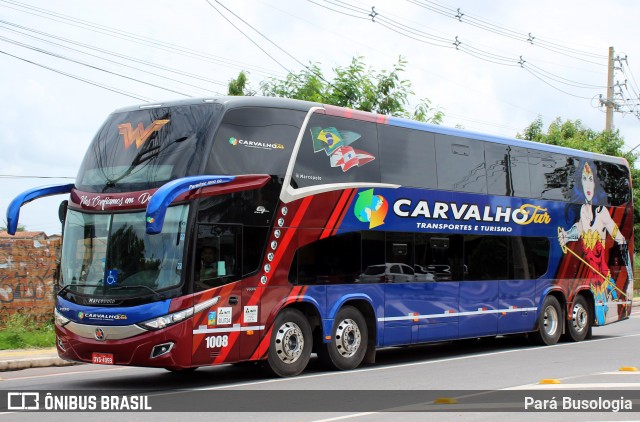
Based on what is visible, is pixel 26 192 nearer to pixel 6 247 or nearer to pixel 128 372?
pixel 128 372

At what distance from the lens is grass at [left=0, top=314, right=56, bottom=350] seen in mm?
19031

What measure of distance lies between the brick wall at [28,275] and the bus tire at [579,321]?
1190cm

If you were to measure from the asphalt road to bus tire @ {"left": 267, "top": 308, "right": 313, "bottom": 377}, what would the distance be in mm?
254

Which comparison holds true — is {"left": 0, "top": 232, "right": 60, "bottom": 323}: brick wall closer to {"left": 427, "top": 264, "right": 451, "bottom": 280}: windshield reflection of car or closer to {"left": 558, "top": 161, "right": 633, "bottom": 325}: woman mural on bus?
{"left": 427, "top": 264, "right": 451, "bottom": 280}: windshield reflection of car

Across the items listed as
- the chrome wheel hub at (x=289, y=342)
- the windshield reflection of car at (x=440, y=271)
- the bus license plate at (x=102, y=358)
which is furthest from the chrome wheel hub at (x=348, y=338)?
the bus license plate at (x=102, y=358)

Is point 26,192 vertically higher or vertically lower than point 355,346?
higher

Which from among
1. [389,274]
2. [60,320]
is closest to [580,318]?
[389,274]

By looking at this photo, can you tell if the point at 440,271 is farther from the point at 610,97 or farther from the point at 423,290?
the point at 610,97

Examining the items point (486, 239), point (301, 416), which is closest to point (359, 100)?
point (486, 239)

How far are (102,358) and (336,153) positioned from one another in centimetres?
513

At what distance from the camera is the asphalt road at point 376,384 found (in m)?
10.5

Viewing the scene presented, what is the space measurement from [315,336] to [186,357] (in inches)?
119

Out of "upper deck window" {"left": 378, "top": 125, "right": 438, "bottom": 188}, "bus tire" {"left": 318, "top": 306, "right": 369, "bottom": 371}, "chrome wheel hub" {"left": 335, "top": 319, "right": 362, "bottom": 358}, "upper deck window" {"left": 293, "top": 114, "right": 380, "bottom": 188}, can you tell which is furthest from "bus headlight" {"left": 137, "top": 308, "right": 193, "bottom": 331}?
"upper deck window" {"left": 378, "top": 125, "right": 438, "bottom": 188}

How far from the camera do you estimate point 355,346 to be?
15836 millimetres
